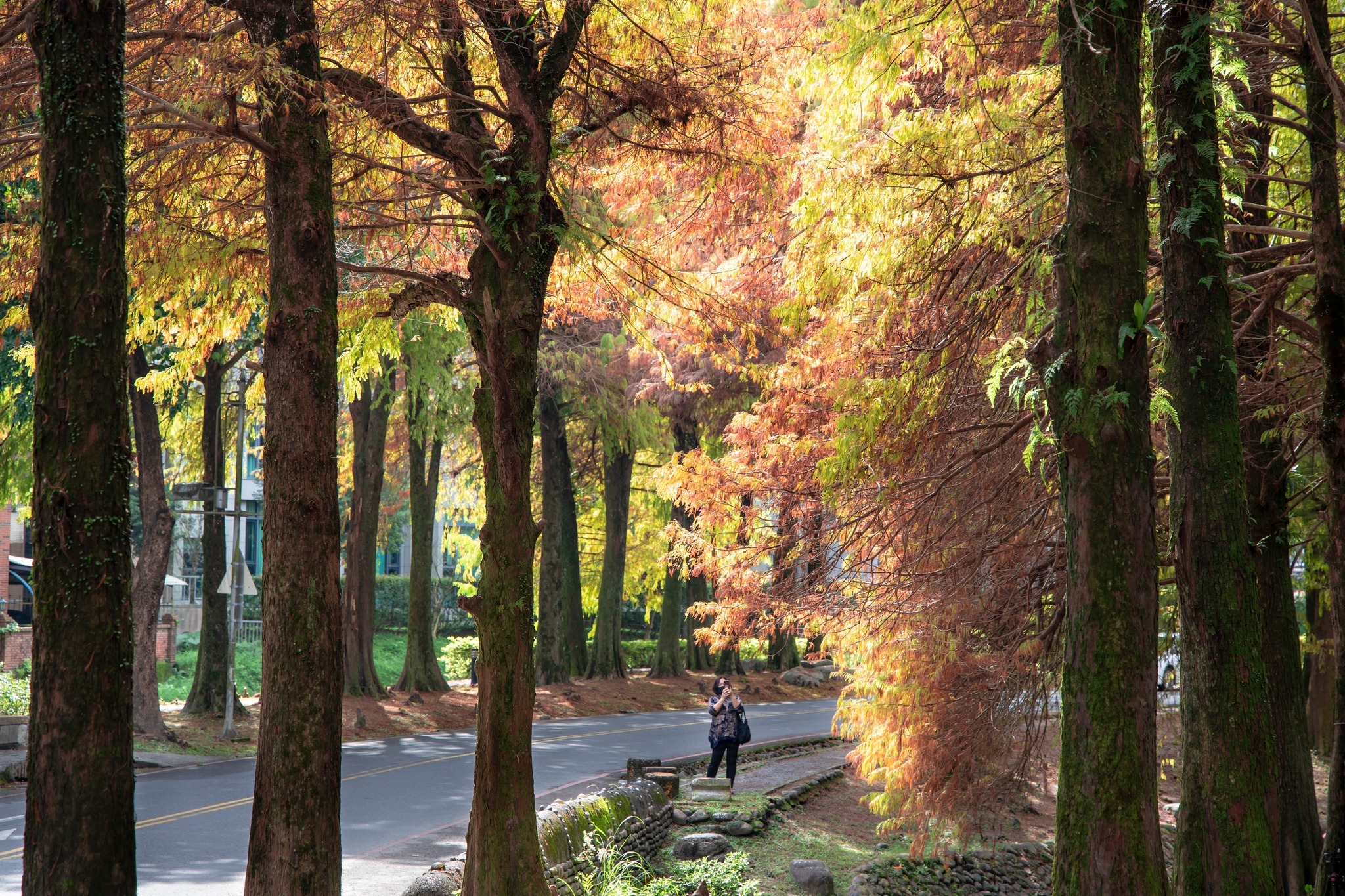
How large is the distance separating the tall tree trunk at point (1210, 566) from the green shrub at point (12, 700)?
Result: 16.2 m

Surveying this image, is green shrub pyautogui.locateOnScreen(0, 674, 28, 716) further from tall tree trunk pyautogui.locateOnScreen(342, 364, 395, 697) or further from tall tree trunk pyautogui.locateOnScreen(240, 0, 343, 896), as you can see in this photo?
tall tree trunk pyautogui.locateOnScreen(240, 0, 343, 896)

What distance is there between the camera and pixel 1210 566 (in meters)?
6.54

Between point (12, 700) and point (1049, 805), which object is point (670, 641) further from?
point (12, 700)

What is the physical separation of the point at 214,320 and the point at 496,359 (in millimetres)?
3813

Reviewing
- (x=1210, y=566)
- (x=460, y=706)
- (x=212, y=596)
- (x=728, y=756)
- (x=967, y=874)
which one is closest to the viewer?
(x=1210, y=566)

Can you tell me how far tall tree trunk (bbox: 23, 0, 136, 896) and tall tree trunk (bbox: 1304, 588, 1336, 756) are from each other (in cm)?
1947

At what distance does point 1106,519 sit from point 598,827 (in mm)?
7598

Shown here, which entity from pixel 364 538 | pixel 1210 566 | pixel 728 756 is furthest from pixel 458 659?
pixel 1210 566

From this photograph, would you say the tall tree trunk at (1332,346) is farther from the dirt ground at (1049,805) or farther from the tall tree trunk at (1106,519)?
the dirt ground at (1049,805)

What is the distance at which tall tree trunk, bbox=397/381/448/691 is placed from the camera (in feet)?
81.4

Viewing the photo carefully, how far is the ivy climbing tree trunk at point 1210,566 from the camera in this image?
645 centimetres

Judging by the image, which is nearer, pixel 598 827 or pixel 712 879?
pixel 598 827

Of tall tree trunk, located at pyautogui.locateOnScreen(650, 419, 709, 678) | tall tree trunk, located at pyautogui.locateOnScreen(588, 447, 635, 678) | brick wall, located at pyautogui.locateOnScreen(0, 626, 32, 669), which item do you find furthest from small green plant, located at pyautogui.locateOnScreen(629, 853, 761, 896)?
brick wall, located at pyautogui.locateOnScreen(0, 626, 32, 669)

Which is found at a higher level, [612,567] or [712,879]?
[612,567]
